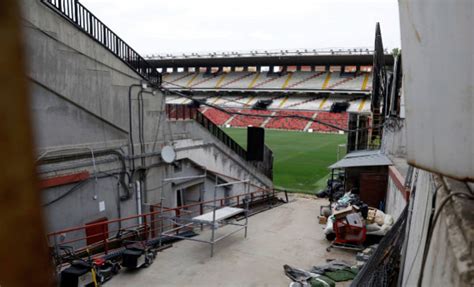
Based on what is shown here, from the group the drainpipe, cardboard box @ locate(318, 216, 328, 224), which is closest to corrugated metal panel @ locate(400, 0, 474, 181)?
cardboard box @ locate(318, 216, 328, 224)

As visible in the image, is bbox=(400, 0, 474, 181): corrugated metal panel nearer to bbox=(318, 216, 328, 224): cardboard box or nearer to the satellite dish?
bbox=(318, 216, 328, 224): cardboard box

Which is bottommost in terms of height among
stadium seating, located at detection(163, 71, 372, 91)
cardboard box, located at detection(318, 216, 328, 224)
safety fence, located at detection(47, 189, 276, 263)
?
cardboard box, located at detection(318, 216, 328, 224)

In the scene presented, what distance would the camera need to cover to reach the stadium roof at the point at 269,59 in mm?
39438

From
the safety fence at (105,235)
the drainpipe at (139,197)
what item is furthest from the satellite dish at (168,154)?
the safety fence at (105,235)

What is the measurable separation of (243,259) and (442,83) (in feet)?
20.0

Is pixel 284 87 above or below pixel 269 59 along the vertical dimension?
below

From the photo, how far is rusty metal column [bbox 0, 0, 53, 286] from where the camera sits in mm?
463

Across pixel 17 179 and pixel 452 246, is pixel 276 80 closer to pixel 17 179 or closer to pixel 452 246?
pixel 452 246

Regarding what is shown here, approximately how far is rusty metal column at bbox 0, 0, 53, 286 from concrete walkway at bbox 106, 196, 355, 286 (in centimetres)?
611

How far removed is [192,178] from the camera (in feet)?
37.7

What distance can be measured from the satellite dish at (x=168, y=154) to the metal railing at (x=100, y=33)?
2.16m

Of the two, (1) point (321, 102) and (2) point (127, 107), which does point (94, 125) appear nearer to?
(2) point (127, 107)

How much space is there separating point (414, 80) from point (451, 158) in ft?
2.27

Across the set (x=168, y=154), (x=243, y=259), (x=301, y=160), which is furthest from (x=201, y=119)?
(x=301, y=160)
